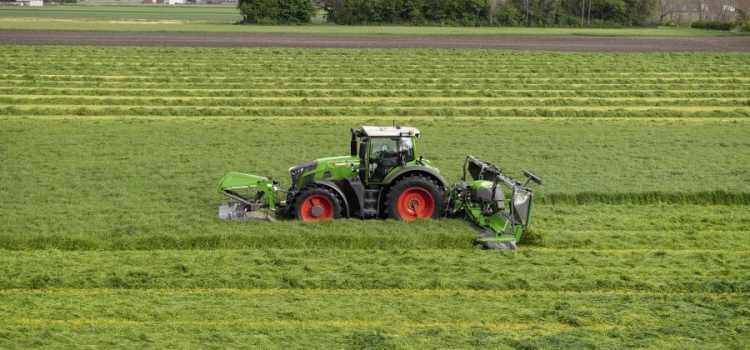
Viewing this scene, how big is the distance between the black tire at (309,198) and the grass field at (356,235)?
0.40 metres

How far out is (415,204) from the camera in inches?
736

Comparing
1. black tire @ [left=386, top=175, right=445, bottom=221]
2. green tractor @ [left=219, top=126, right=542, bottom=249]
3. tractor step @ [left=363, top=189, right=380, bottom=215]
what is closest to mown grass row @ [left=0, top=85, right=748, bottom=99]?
green tractor @ [left=219, top=126, right=542, bottom=249]

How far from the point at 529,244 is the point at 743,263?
361 cm

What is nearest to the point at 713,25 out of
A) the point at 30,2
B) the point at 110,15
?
the point at 110,15

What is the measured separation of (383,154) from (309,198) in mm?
1632

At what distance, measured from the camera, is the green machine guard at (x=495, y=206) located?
57.3 feet

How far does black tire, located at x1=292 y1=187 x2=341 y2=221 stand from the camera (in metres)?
18.5

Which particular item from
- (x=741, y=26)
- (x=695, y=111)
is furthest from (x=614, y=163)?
(x=741, y=26)

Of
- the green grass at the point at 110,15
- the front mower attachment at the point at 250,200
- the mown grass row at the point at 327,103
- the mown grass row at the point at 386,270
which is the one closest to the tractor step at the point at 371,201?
the front mower attachment at the point at 250,200

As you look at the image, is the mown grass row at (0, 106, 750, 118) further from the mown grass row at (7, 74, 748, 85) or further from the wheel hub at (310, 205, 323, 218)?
the wheel hub at (310, 205, 323, 218)

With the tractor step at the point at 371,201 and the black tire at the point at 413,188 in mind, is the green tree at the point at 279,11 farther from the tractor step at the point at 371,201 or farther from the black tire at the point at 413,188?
the black tire at the point at 413,188

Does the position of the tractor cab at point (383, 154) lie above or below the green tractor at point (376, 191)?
above

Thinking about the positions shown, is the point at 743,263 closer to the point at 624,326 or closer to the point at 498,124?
the point at 624,326

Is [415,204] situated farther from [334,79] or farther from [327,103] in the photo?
[334,79]
